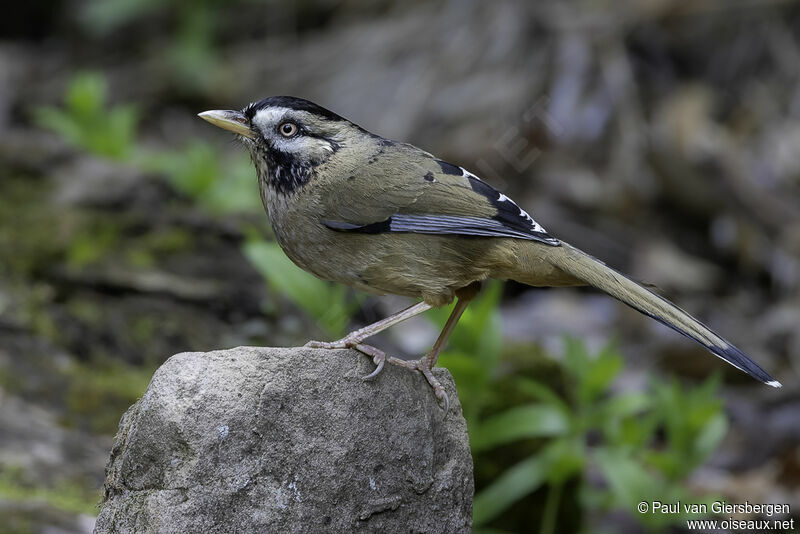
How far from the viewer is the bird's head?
3732 mm

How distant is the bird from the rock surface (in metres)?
0.22

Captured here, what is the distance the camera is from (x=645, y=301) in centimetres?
348

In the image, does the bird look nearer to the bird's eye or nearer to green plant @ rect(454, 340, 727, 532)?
the bird's eye

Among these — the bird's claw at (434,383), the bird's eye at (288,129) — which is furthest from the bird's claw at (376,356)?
the bird's eye at (288,129)

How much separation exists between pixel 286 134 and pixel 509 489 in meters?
2.07

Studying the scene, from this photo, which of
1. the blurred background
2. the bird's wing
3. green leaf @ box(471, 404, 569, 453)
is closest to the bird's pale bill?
the blurred background

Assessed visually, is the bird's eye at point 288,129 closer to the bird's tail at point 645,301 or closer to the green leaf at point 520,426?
the bird's tail at point 645,301

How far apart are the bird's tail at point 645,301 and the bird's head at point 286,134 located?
99 centimetres

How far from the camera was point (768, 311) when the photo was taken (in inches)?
323

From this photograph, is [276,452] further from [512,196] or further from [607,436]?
[512,196]

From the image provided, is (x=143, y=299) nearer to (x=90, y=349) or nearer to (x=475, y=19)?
(x=90, y=349)

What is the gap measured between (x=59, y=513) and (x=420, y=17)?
758 centimetres

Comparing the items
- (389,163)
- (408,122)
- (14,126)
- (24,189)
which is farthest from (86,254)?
(14,126)

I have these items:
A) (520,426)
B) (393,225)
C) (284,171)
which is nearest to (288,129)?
(284,171)
